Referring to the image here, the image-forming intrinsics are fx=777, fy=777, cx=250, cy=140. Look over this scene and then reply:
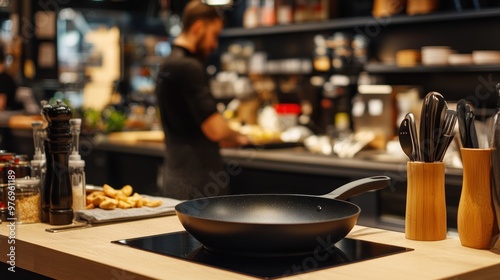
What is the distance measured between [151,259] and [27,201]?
68 cm

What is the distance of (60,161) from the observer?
7.47 ft

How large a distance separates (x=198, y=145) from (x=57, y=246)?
232cm

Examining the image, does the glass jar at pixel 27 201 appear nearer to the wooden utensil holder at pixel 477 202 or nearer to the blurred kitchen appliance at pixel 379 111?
the wooden utensil holder at pixel 477 202

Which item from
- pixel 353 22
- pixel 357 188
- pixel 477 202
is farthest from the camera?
pixel 353 22

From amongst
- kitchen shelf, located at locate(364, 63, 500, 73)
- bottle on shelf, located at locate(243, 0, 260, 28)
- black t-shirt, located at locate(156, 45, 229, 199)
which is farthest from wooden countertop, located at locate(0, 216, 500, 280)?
bottle on shelf, located at locate(243, 0, 260, 28)

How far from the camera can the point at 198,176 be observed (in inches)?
166

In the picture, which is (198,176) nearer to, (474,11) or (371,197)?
(371,197)

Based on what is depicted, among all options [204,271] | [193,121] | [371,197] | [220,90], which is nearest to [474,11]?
[371,197]

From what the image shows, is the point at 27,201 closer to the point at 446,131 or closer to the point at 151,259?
the point at 151,259

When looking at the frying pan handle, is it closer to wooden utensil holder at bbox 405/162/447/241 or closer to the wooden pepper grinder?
wooden utensil holder at bbox 405/162/447/241

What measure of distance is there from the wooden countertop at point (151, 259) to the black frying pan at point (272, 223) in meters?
0.10

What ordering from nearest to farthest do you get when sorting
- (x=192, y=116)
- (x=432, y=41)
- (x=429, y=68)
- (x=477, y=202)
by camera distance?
(x=477, y=202) → (x=192, y=116) → (x=429, y=68) → (x=432, y=41)

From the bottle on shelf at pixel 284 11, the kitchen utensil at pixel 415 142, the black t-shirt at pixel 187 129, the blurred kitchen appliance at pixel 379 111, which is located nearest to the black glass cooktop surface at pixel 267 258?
the kitchen utensil at pixel 415 142

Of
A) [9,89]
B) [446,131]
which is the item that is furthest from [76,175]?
[9,89]
